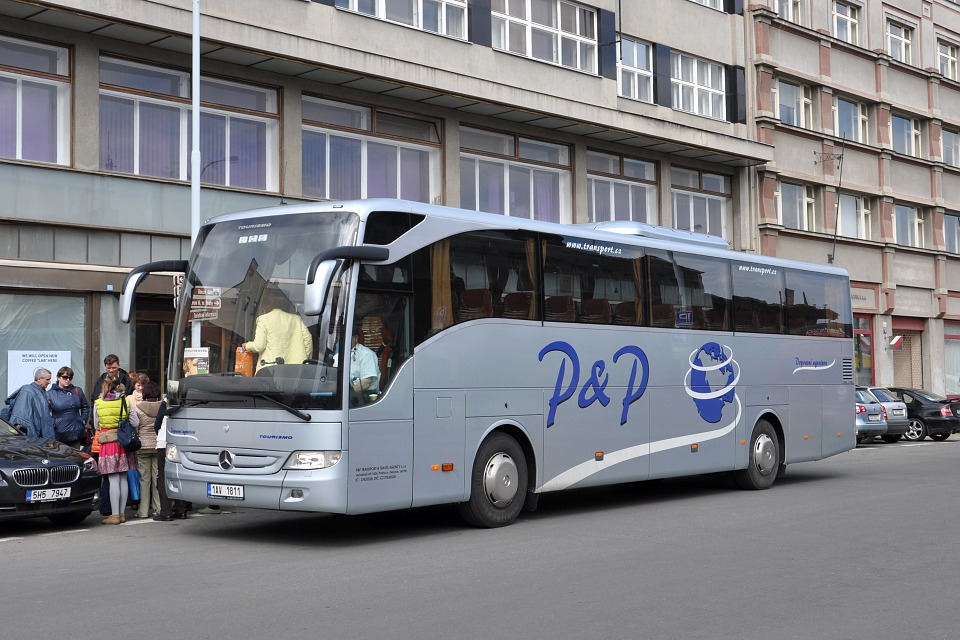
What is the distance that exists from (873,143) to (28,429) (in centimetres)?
3391

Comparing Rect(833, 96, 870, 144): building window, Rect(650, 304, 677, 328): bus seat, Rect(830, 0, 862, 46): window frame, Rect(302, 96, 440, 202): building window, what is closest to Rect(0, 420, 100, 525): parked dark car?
Rect(650, 304, 677, 328): bus seat

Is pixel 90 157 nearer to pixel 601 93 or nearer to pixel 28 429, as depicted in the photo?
pixel 28 429

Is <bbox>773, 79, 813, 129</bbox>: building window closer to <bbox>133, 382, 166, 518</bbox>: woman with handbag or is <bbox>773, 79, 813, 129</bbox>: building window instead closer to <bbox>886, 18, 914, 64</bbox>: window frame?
<bbox>886, 18, 914, 64</bbox>: window frame

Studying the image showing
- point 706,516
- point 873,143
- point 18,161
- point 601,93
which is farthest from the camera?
point 873,143

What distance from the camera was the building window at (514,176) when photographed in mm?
27000

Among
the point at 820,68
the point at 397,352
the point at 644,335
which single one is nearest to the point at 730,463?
the point at 644,335

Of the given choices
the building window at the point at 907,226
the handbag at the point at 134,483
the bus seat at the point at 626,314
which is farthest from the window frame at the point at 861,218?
the handbag at the point at 134,483

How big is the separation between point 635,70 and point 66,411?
20.7m

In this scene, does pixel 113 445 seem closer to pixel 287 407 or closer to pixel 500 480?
pixel 287 407

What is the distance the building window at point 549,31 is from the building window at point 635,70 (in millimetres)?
1581

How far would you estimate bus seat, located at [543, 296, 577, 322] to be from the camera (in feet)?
44.8

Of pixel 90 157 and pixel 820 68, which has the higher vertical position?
pixel 820 68

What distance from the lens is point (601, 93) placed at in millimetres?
29703

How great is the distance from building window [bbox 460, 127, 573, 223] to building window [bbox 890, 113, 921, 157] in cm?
1829
